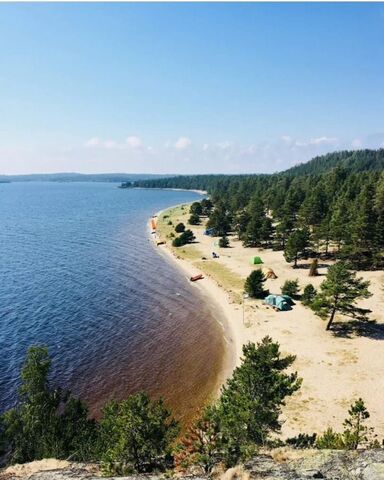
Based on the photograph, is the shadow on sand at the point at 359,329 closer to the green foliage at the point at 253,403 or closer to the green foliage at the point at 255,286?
the green foliage at the point at 255,286

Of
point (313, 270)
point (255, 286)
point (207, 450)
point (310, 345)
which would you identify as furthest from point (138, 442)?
point (313, 270)

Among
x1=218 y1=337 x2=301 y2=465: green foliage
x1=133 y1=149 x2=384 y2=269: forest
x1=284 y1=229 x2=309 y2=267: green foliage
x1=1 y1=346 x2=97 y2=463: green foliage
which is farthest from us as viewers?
x1=284 y1=229 x2=309 y2=267: green foliage

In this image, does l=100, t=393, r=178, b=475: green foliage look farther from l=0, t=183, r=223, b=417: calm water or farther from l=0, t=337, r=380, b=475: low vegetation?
l=0, t=183, r=223, b=417: calm water

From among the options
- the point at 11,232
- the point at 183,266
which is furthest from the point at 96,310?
the point at 11,232

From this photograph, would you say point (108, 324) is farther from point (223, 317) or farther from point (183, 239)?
point (183, 239)

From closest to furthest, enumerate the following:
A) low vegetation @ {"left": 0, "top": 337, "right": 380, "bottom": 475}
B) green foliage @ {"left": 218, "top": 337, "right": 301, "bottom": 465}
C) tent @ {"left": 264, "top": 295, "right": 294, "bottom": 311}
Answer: low vegetation @ {"left": 0, "top": 337, "right": 380, "bottom": 475} → green foliage @ {"left": 218, "top": 337, "right": 301, "bottom": 465} → tent @ {"left": 264, "top": 295, "right": 294, "bottom": 311}

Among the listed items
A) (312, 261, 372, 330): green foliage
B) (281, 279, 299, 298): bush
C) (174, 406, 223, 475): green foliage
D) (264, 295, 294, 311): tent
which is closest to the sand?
(264, 295, 294, 311): tent

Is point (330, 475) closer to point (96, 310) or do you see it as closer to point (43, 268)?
point (96, 310)
